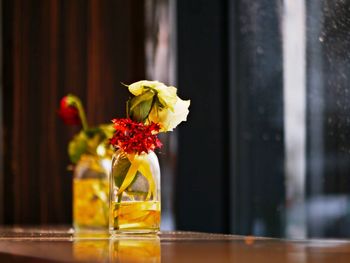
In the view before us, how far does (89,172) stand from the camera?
2492mm

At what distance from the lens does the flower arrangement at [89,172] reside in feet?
7.92

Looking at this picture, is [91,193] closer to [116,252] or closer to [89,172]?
[89,172]

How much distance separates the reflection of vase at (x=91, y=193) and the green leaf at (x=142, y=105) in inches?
32.3

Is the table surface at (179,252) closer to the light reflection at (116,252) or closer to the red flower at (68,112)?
the light reflection at (116,252)

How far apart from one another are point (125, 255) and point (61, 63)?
8.62ft

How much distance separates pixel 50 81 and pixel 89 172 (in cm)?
117

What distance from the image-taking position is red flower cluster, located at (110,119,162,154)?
62.8 inches

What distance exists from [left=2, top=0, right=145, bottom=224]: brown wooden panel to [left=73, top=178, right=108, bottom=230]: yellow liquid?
102cm

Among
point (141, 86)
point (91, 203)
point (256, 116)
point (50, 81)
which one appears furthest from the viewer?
point (50, 81)

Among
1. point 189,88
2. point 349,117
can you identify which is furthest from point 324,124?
point 189,88

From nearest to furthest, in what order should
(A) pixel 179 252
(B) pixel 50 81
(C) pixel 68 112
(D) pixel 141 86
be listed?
(A) pixel 179 252, (D) pixel 141 86, (C) pixel 68 112, (B) pixel 50 81

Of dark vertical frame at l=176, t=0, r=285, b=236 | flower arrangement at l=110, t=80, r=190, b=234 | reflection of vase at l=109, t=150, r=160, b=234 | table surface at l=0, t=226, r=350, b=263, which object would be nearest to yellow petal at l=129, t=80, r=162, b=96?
flower arrangement at l=110, t=80, r=190, b=234

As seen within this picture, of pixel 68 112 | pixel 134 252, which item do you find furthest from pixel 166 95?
pixel 68 112

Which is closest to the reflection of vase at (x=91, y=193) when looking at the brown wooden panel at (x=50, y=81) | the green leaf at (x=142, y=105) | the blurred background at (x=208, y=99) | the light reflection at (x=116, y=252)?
the blurred background at (x=208, y=99)
